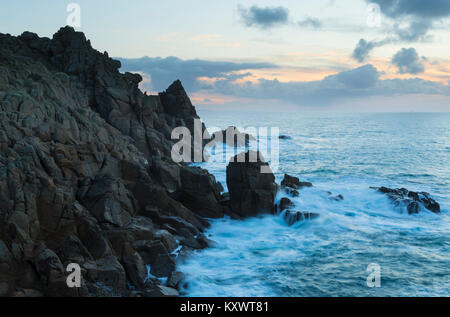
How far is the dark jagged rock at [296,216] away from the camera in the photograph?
30.5m

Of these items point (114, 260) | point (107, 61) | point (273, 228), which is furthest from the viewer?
point (107, 61)

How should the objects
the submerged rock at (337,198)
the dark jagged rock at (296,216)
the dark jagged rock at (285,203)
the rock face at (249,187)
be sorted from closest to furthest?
the dark jagged rock at (296,216), the rock face at (249,187), the dark jagged rock at (285,203), the submerged rock at (337,198)

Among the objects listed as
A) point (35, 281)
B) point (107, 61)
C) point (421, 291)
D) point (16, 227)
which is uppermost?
point (107, 61)

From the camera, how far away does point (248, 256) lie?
79.4 ft

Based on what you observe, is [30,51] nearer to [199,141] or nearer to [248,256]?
[199,141]

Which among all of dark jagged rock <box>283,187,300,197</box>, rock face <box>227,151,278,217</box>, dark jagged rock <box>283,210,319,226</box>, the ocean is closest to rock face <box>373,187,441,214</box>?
the ocean

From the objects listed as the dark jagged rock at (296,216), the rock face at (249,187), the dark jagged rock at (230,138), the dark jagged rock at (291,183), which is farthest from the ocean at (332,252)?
the dark jagged rock at (230,138)

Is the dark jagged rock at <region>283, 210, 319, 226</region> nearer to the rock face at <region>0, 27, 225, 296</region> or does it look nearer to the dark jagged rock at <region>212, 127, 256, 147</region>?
the rock face at <region>0, 27, 225, 296</region>

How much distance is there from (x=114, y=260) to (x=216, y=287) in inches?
218

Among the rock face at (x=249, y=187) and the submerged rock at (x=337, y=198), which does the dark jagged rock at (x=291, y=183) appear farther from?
the rock face at (x=249, y=187)

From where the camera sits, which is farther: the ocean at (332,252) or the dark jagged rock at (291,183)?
the dark jagged rock at (291,183)

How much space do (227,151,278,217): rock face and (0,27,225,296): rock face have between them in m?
1.75

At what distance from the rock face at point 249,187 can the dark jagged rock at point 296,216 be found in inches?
61.3
